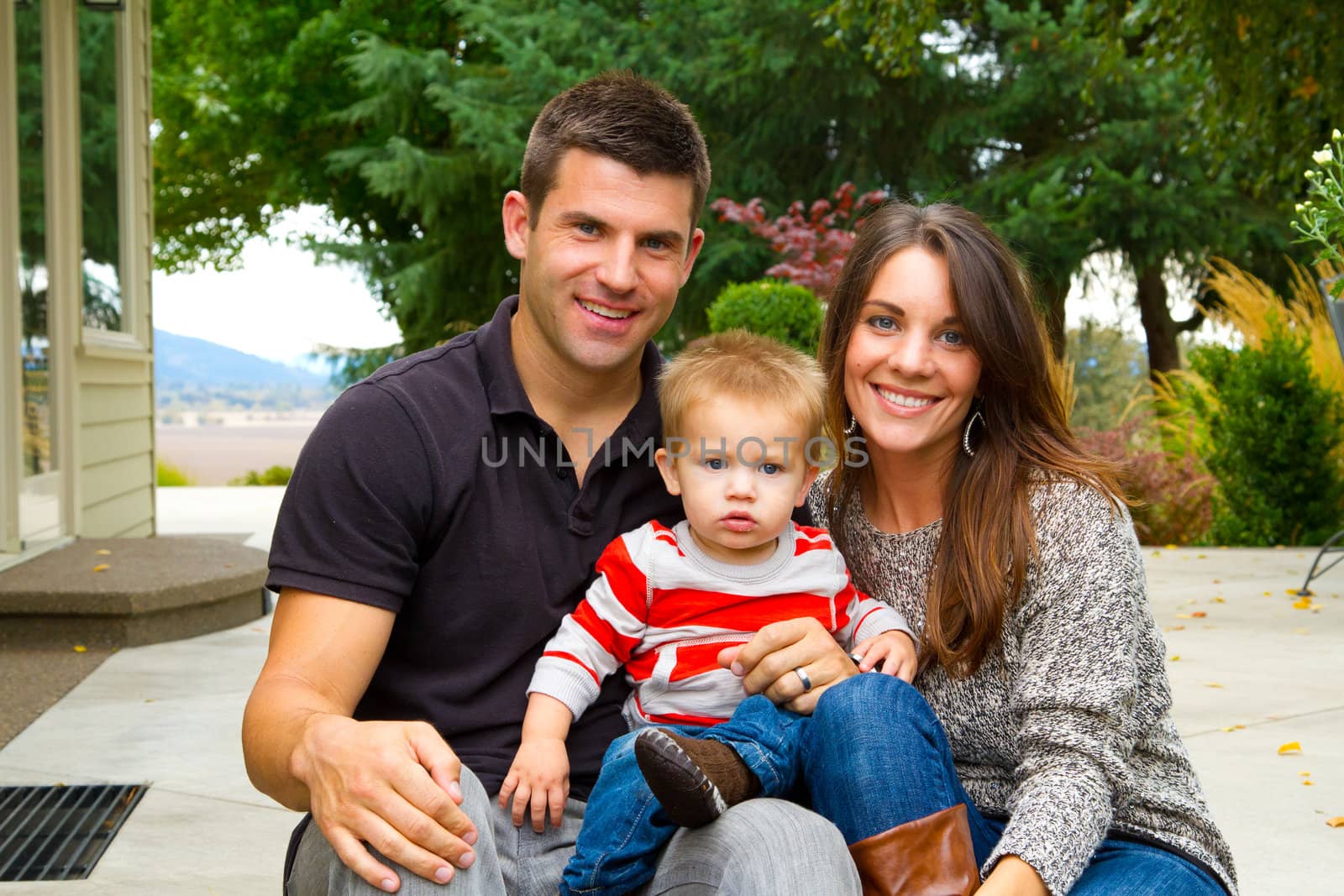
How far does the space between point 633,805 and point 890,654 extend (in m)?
0.54

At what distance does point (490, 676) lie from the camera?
78.5 inches

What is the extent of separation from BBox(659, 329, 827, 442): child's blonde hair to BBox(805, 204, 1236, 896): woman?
0.34 feet

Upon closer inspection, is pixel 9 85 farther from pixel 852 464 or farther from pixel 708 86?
pixel 708 86

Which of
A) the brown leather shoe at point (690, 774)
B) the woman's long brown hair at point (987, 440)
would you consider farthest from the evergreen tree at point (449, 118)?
the brown leather shoe at point (690, 774)

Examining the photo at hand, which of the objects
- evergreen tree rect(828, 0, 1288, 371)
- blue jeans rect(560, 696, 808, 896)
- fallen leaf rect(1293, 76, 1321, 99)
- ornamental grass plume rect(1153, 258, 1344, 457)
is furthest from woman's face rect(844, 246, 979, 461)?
evergreen tree rect(828, 0, 1288, 371)

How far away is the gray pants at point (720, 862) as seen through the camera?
1582 mm

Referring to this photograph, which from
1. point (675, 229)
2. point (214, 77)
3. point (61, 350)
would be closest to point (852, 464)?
point (675, 229)

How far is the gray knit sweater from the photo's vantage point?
184 centimetres

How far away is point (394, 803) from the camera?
1512mm

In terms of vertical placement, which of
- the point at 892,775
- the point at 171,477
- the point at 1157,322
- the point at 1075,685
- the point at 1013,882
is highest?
the point at 1157,322

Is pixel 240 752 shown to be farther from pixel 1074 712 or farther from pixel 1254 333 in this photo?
pixel 1254 333

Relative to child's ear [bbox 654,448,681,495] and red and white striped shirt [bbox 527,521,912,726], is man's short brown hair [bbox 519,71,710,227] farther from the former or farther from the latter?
red and white striped shirt [bbox 527,521,912,726]

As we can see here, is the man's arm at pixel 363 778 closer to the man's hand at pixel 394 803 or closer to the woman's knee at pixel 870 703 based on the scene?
the man's hand at pixel 394 803

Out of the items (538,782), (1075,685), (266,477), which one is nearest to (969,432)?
(1075,685)
